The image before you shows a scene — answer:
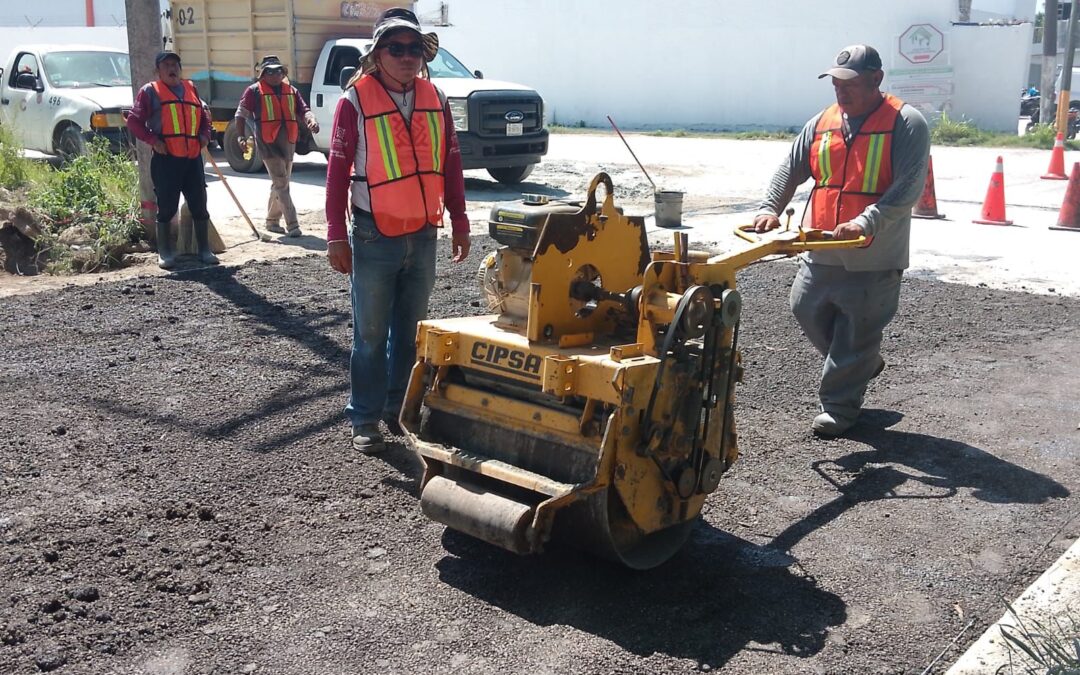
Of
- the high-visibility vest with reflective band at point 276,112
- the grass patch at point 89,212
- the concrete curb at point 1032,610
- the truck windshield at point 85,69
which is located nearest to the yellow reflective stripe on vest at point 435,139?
the concrete curb at point 1032,610

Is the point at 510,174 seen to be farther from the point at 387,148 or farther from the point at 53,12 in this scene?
the point at 53,12

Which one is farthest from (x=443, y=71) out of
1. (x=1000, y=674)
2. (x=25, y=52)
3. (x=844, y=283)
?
(x=1000, y=674)

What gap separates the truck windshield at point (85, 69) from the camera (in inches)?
596

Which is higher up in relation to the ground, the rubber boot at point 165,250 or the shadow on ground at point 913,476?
the rubber boot at point 165,250

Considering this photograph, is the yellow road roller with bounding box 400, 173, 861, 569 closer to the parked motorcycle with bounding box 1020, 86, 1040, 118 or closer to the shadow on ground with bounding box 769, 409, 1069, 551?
the shadow on ground with bounding box 769, 409, 1069, 551

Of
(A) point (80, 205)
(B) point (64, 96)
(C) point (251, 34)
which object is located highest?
(C) point (251, 34)

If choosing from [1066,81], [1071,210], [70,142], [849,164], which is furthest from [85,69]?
[1066,81]

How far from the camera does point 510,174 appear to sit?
15.6 meters

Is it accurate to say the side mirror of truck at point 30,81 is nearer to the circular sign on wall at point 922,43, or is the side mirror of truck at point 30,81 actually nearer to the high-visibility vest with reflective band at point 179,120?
the high-visibility vest with reflective band at point 179,120

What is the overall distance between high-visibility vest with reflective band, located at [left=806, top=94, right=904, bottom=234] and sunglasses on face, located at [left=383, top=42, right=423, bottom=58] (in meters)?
2.04

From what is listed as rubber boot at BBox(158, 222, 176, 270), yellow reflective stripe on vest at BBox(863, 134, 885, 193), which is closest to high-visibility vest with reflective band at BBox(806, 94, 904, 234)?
yellow reflective stripe on vest at BBox(863, 134, 885, 193)

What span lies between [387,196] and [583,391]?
1679mm

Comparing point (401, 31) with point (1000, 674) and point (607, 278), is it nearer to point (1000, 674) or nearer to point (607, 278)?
point (607, 278)

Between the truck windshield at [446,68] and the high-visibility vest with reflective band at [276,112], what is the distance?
4.57 meters
